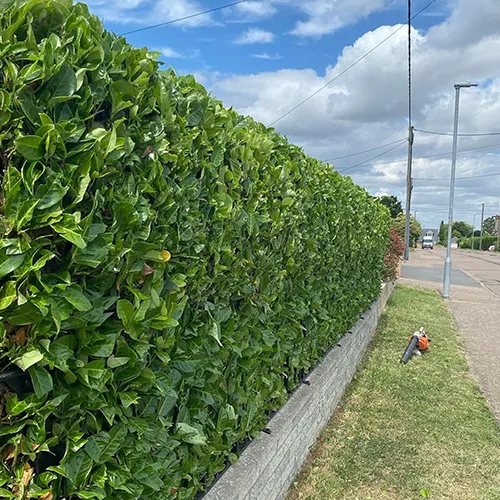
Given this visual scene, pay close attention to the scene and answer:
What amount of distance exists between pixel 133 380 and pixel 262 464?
1.59 metres

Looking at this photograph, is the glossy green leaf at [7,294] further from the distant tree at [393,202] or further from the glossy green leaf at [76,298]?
the distant tree at [393,202]

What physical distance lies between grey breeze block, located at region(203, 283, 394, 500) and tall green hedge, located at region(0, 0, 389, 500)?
130mm

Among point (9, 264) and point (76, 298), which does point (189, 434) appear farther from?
point (9, 264)

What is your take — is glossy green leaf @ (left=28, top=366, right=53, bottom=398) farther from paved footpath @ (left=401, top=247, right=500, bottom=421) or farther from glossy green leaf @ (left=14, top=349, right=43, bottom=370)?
paved footpath @ (left=401, top=247, right=500, bottom=421)

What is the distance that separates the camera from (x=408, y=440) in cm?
442

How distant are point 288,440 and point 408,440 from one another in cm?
155

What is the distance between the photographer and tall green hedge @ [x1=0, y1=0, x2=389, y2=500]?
1.29m

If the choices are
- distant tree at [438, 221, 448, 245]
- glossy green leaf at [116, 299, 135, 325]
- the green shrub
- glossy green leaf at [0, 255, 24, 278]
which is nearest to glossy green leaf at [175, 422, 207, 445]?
glossy green leaf at [116, 299, 135, 325]

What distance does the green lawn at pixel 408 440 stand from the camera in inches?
Result: 143

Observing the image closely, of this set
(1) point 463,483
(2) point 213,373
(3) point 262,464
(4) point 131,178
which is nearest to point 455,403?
(1) point 463,483

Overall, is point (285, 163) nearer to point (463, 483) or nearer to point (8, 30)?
point (8, 30)

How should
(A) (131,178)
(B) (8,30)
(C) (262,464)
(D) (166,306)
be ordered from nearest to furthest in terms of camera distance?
(B) (8,30), (A) (131,178), (D) (166,306), (C) (262,464)

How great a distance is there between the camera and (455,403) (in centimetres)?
545

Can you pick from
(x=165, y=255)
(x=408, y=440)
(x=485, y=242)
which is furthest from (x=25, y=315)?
(x=485, y=242)
